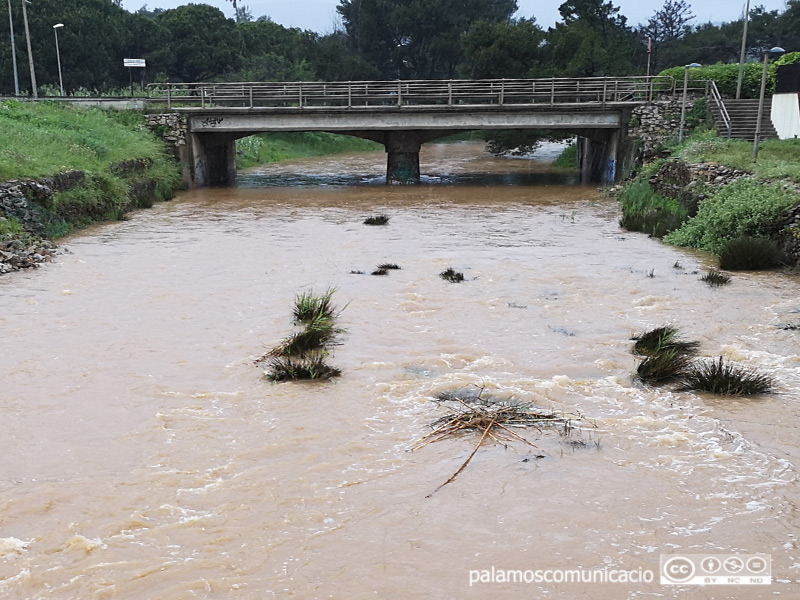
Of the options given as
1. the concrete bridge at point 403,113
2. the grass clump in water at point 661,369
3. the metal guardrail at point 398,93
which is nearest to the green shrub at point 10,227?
the grass clump in water at point 661,369

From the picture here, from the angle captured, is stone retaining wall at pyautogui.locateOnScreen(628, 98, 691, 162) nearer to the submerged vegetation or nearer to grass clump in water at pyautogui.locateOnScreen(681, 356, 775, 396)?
the submerged vegetation

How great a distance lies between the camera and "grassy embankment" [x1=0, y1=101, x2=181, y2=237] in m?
24.2

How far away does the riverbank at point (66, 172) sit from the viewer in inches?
835

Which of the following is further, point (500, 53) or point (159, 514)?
point (500, 53)

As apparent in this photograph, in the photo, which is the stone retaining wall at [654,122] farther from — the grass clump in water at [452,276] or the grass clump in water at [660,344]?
the grass clump in water at [660,344]

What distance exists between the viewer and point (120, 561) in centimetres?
664

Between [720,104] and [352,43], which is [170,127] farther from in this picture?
[352,43]

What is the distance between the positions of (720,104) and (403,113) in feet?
42.8

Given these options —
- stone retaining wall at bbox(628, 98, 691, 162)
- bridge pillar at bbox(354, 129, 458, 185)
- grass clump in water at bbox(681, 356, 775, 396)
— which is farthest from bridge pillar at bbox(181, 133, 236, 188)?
grass clump in water at bbox(681, 356, 775, 396)

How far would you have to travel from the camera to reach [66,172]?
2580cm

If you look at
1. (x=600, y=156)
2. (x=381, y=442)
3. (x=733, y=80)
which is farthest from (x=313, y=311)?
(x=733, y=80)

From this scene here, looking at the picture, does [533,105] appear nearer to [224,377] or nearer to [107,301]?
[107,301]

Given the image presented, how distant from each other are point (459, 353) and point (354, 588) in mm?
5918

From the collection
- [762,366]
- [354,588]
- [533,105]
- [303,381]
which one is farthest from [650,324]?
[533,105]
